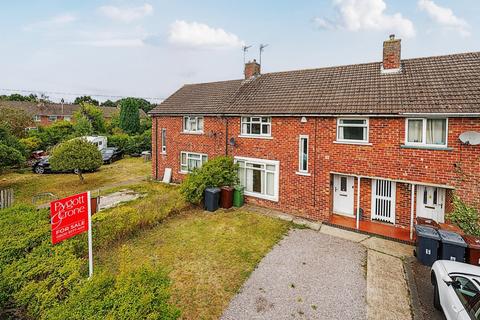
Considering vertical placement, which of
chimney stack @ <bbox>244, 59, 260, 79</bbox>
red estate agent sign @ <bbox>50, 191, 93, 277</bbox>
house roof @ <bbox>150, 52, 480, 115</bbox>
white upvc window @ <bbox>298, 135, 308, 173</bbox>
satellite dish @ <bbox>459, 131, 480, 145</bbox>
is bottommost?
red estate agent sign @ <bbox>50, 191, 93, 277</bbox>

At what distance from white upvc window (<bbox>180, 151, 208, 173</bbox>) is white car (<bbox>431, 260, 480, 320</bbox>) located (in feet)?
44.5

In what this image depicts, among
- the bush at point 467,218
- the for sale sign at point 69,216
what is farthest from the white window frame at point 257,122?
the for sale sign at point 69,216

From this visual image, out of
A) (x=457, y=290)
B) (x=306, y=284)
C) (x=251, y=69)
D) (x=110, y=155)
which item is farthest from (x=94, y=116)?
(x=457, y=290)

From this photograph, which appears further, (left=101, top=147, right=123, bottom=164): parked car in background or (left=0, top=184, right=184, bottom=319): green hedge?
(left=101, top=147, right=123, bottom=164): parked car in background

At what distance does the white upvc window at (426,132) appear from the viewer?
10195 mm

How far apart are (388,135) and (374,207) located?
328 centimetres

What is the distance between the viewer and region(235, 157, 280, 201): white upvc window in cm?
1420

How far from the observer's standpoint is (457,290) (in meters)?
5.64

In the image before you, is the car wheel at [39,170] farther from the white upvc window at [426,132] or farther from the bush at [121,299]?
the white upvc window at [426,132]

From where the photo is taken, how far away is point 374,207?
39.6 feet

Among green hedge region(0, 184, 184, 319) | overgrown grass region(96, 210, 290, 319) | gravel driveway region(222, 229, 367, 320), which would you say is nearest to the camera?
green hedge region(0, 184, 184, 319)

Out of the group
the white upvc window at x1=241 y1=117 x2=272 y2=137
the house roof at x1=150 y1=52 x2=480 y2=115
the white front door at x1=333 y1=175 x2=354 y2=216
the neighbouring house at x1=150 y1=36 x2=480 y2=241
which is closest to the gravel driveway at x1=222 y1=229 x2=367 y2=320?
the white front door at x1=333 y1=175 x2=354 y2=216

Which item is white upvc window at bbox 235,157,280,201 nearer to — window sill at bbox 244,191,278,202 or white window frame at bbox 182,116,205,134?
window sill at bbox 244,191,278,202

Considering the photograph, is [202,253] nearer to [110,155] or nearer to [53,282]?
[53,282]
